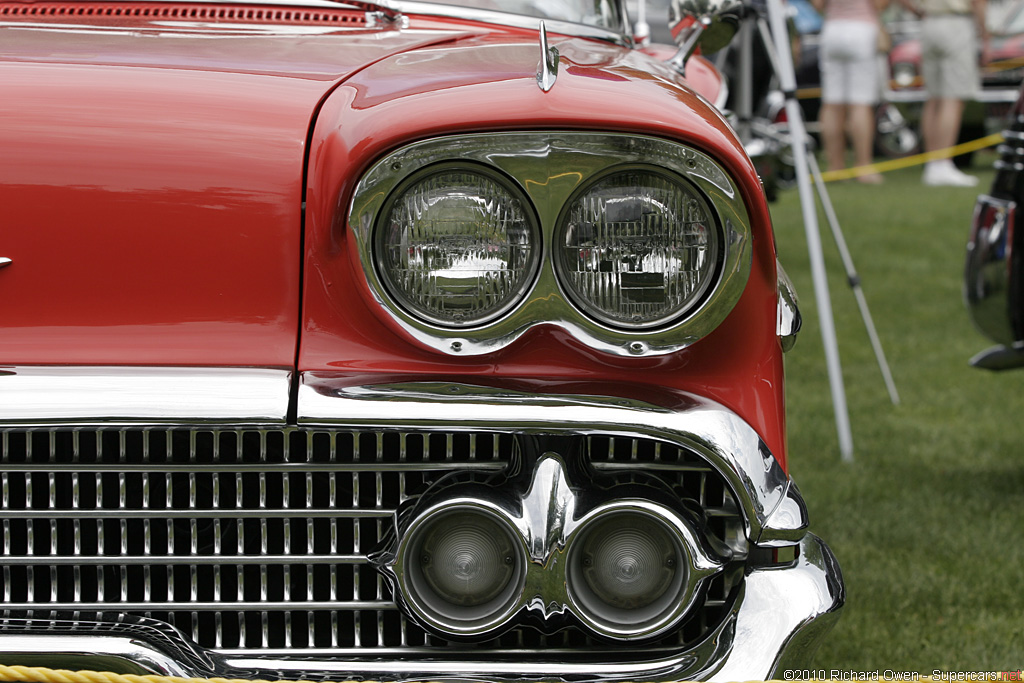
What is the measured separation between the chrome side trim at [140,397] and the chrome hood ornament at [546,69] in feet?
1.49

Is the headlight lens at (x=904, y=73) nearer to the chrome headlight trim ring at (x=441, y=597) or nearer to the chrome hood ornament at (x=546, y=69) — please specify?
the chrome hood ornament at (x=546, y=69)

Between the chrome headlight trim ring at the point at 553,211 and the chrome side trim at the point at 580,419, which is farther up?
the chrome headlight trim ring at the point at 553,211

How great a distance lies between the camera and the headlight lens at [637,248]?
1272 mm

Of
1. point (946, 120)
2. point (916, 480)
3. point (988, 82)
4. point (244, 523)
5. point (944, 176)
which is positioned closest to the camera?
point (244, 523)

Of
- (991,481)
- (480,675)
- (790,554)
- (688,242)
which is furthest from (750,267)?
(991,481)

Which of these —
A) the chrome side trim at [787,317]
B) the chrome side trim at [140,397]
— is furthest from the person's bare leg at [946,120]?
the chrome side trim at [140,397]

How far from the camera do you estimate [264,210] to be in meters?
1.31

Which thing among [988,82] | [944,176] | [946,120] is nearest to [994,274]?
[946,120]

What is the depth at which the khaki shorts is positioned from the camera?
9328mm

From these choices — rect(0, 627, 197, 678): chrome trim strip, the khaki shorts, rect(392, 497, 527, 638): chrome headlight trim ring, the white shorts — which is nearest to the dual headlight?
rect(392, 497, 527, 638): chrome headlight trim ring

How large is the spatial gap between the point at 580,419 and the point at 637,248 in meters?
0.21

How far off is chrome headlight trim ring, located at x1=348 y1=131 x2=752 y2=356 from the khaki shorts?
9093 mm

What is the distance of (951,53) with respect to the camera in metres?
9.34

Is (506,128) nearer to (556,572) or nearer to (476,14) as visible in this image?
(556,572)
